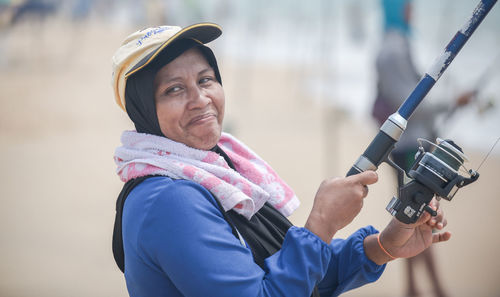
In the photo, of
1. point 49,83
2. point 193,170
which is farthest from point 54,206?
point 49,83

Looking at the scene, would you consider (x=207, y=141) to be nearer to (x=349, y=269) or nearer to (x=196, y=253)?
(x=196, y=253)

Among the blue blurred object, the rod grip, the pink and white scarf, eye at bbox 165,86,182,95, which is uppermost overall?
the blue blurred object

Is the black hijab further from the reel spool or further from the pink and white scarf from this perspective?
the reel spool

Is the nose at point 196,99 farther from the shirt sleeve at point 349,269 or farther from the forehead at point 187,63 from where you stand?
the shirt sleeve at point 349,269

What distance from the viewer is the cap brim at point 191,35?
146 cm

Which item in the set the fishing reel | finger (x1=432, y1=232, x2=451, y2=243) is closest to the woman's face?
the fishing reel

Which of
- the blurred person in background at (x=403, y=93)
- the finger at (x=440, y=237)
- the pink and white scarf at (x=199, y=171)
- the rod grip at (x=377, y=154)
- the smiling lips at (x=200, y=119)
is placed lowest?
the pink and white scarf at (x=199, y=171)

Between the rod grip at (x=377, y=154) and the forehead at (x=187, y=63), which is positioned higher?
the rod grip at (x=377, y=154)

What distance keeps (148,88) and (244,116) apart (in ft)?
29.3

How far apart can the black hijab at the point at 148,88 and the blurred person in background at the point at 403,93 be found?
7.86 feet

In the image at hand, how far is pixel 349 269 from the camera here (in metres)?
1.82

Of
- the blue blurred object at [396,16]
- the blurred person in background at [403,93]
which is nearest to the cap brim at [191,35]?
the blurred person in background at [403,93]

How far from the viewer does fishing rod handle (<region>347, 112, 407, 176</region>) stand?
1531 millimetres

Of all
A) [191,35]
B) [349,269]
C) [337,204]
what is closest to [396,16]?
[349,269]
